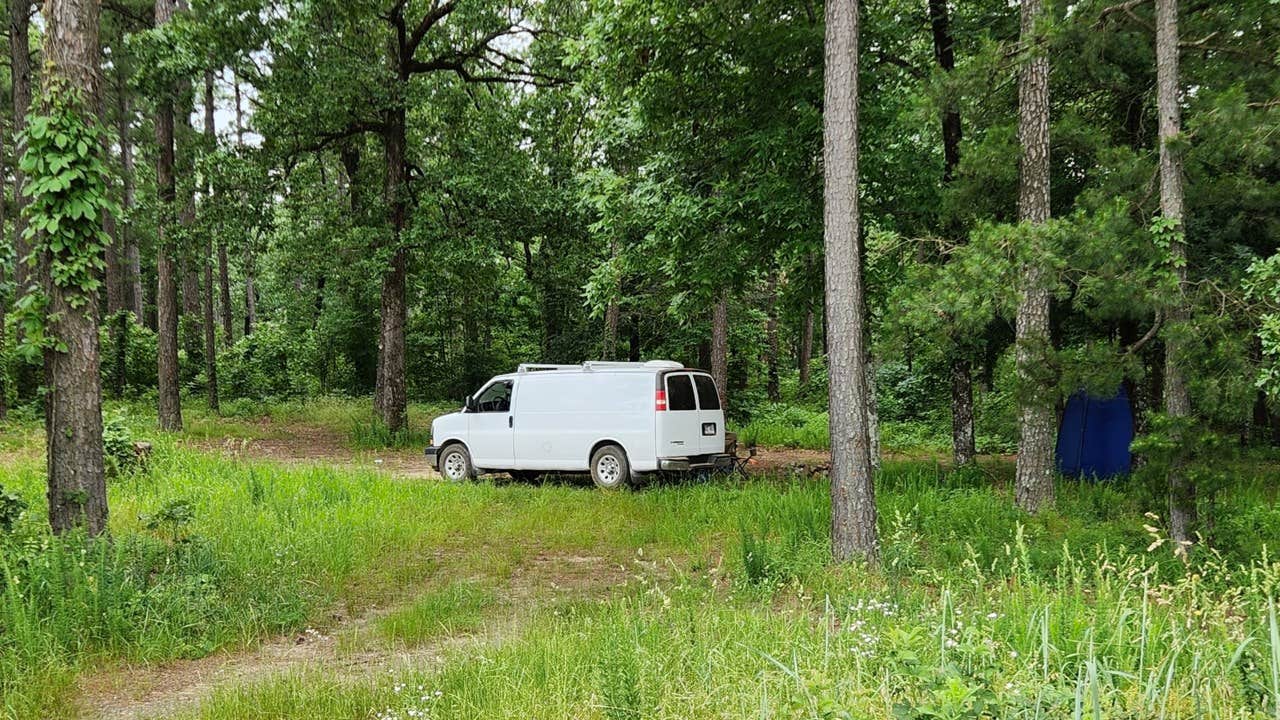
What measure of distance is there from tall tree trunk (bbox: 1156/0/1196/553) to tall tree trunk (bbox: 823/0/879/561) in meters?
2.47

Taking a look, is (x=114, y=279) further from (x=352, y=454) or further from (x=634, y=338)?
(x=634, y=338)

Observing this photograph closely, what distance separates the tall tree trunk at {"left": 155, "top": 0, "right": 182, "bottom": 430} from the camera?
606 inches

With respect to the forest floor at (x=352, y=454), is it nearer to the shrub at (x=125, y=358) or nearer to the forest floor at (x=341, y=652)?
the forest floor at (x=341, y=652)

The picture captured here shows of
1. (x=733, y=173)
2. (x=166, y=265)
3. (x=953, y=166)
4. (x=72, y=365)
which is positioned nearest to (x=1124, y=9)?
(x=953, y=166)

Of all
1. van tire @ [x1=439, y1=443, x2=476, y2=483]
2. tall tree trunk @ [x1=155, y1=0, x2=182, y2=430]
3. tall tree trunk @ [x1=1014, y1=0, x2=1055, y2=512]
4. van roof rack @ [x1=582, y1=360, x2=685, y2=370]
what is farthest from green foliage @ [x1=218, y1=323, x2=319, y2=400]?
tall tree trunk @ [x1=1014, y1=0, x2=1055, y2=512]

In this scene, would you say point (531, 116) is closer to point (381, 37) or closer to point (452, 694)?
point (381, 37)

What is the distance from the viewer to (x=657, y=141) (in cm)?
1263

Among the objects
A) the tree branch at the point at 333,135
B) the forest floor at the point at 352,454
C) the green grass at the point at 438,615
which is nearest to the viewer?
the green grass at the point at 438,615

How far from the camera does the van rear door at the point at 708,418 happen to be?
1235 cm

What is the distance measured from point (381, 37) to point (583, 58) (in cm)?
763

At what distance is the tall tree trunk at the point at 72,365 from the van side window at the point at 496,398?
7303mm

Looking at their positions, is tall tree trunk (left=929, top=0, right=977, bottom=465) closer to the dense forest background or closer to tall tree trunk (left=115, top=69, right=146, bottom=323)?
the dense forest background

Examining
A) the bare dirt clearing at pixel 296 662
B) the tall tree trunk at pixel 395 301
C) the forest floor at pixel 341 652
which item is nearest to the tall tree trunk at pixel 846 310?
the forest floor at pixel 341 652

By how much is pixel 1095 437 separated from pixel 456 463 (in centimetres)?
1117
